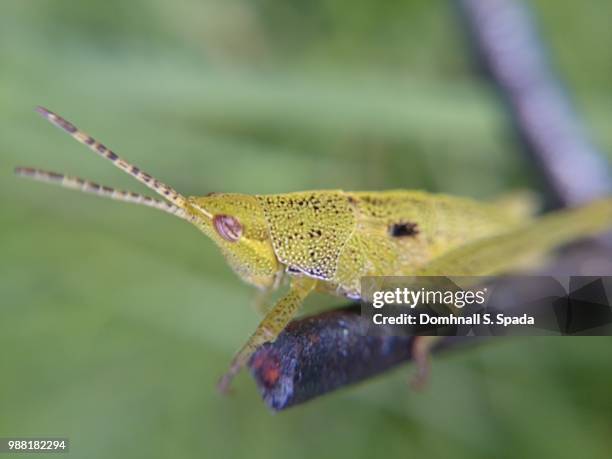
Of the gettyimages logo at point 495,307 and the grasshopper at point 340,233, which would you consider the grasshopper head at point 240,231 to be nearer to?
the grasshopper at point 340,233

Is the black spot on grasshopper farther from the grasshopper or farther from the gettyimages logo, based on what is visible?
the gettyimages logo

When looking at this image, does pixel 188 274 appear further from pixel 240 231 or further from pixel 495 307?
pixel 495 307

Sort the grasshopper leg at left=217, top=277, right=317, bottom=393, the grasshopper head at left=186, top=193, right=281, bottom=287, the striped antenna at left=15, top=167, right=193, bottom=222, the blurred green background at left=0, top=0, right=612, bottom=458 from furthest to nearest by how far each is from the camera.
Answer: the blurred green background at left=0, top=0, right=612, bottom=458 < the grasshopper head at left=186, top=193, right=281, bottom=287 < the grasshopper leg at left=217, top=277, right=317, bottom=393 < the striped antenna at left=15, top=167, right=193, bottom=222

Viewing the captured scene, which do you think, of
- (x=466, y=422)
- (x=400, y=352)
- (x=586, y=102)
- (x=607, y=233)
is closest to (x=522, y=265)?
(x=607, y=233)

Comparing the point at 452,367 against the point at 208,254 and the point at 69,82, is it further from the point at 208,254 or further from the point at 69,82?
the point at 69,82

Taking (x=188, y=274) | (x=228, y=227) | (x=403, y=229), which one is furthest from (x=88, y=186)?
(x=188, y=274)

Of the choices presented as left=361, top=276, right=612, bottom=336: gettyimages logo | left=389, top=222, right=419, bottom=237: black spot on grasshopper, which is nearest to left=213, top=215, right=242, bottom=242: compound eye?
left=361, top=276, right=612, bottom=336: gettyimages logo

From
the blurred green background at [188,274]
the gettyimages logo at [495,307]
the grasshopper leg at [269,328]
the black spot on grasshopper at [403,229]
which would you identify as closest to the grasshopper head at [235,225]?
the grasshopper leg at [269,328]
